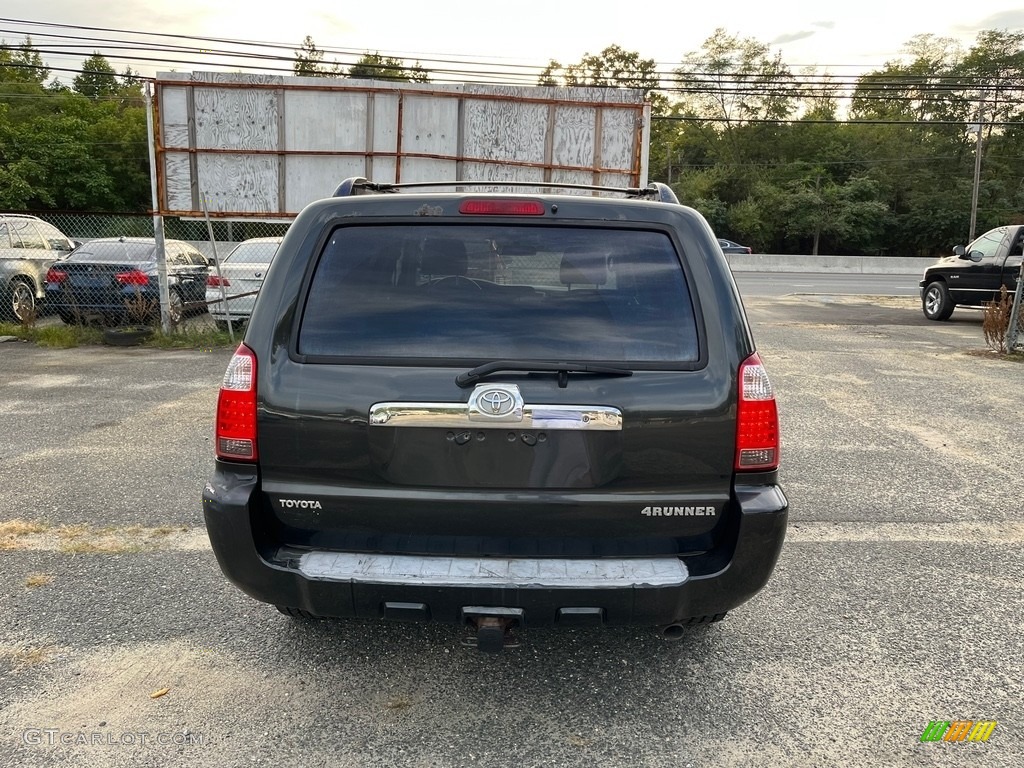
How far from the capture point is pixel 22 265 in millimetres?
11953

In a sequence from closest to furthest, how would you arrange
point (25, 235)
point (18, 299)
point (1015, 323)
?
point (1015, 323)
point (18, 299)
point (25, 235)

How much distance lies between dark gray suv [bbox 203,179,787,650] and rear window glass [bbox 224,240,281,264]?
9.21m

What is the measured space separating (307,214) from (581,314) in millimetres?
1027

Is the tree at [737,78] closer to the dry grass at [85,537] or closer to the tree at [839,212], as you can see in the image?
the tree at [839,212]

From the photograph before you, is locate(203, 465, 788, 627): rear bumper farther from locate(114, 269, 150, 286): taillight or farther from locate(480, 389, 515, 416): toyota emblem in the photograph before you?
locate(114, 269, 150, 286): taillight

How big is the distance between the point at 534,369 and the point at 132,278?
35.3ft

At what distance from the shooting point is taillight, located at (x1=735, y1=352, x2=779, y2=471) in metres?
2.50

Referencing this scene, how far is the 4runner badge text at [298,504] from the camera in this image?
99.3 inches

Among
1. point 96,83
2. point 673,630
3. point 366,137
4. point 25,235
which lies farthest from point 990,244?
point 96,83

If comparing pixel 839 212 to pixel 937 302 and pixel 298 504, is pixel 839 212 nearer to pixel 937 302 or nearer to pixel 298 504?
pixel 937 302

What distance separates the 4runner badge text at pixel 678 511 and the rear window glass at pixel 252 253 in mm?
9826

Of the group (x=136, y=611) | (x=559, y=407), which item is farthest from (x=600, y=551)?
(x=136, y=611)

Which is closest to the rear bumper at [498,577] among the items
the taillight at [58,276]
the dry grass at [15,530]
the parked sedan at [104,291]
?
the dry grass at [15,530]

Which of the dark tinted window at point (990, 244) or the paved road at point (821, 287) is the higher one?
the dark tinted window at point (990, 244)
